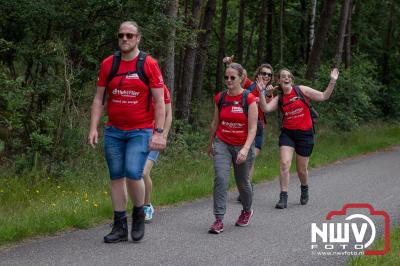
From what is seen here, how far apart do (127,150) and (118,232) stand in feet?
2.78

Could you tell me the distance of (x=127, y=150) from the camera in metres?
7.26

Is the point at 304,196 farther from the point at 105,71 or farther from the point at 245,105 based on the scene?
the point at 105,71

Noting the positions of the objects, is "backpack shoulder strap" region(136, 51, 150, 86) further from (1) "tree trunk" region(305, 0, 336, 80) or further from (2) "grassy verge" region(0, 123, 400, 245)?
(1) "tree trunk" region(305, 0, 336, 80)

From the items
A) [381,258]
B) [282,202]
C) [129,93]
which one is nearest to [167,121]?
[129,93]

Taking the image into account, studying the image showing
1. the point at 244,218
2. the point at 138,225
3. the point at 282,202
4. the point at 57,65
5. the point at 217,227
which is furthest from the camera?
the point at 57,65

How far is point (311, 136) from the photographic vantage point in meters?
10.4

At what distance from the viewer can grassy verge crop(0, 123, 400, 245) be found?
800 cm

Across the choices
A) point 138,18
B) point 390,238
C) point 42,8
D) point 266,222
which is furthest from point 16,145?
point 390,238

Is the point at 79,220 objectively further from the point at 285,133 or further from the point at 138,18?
the point at 138,18

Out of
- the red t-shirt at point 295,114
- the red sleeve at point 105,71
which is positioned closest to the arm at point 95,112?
the red sleeve at point 105,71

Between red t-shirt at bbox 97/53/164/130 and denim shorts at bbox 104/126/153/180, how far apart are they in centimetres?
7

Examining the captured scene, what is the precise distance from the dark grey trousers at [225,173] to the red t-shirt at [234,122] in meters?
0.08

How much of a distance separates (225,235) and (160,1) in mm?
7122

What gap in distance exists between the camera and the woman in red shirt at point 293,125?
10.2 meters
